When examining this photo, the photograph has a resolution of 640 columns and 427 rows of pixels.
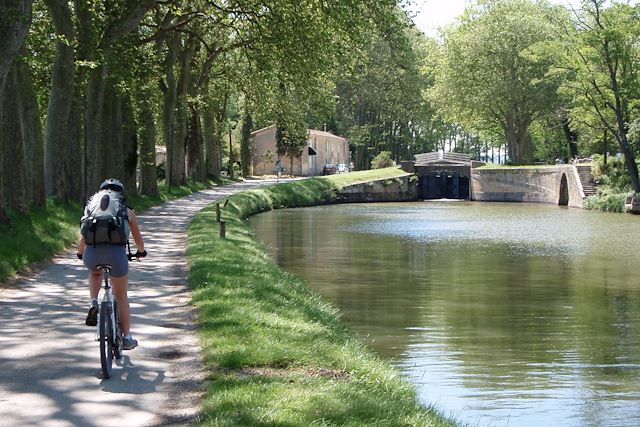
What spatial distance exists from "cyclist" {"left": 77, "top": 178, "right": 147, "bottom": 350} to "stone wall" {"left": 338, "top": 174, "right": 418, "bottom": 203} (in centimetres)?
5783

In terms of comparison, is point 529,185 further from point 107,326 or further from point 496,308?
point 107,326

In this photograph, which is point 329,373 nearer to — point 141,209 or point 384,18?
point 384,18

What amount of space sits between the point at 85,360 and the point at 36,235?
10.5 meters

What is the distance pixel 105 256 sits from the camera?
29.5 ft

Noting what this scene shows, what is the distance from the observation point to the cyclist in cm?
900

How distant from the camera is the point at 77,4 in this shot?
2728 cm

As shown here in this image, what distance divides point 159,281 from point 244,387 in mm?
8224

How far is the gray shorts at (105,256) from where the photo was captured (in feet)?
29.5

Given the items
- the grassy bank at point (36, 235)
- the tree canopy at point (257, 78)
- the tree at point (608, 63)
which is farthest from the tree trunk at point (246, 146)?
the grassy bank at point (36, 235)

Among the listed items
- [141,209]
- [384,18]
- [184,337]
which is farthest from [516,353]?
[141,209]

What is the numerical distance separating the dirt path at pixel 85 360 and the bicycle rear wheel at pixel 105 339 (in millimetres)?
127

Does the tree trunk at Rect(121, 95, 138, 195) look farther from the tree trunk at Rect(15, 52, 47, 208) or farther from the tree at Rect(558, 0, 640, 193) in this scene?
the tree at Rect(558, 0, 640, 193)

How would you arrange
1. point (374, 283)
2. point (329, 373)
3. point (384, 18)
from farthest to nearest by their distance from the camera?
point (384, 18) < point (374, 283) < point (329, 373)

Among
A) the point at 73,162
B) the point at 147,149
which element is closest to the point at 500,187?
the point at 147,149
